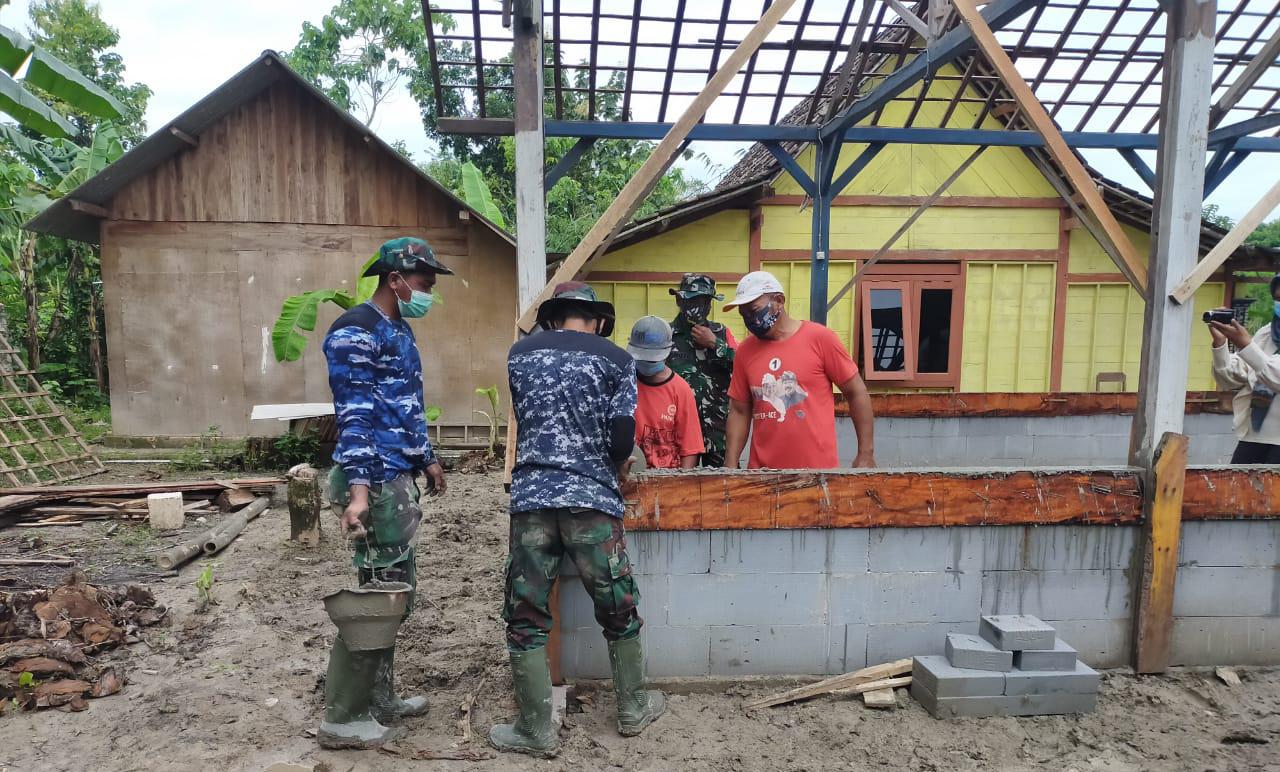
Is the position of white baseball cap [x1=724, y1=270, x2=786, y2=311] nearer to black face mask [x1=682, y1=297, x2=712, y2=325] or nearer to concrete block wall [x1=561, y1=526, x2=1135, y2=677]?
black face mask [x1=682, y1=297, x2=712, y2=325]

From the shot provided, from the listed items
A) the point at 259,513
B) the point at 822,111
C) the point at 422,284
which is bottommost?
the point at 259,513

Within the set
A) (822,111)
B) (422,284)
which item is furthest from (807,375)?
(822,111)

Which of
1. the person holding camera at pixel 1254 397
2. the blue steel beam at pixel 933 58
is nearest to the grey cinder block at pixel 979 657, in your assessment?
the person holding camera at pixel 1254 397

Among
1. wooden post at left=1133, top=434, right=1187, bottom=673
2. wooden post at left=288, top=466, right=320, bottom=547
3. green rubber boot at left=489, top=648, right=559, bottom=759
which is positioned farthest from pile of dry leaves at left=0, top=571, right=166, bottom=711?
wooden post at left=1133, top=434, right=1187, bottom=673

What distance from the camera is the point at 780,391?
144 inches

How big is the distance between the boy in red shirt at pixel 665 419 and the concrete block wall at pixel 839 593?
22.6 inches

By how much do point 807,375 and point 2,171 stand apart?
11.6 meters

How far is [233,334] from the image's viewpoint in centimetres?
971

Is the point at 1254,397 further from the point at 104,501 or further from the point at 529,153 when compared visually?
the point at 104,501

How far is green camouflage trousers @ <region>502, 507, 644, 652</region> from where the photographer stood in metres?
2.79

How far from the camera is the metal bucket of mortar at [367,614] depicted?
8.91 feet

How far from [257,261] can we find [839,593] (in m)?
9.09

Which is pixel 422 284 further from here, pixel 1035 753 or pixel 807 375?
pixel 1035 753

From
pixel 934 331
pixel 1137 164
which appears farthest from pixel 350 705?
pixel 934 331
